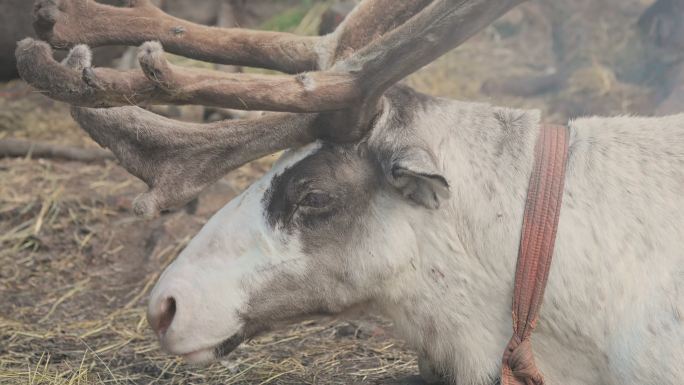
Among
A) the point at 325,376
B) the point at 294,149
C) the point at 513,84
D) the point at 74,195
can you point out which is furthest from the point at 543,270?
the point at 513,84

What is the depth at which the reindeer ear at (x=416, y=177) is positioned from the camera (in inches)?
104

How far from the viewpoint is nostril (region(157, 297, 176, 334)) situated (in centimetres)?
273

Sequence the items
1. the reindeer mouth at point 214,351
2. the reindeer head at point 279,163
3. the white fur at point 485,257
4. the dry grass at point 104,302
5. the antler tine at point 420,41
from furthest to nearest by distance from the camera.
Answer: the dry grass at point 104,302, the reindeer mouth at point 214,351, the white fur at point 485,257, the reindeer head at point 279,163, the antler tine at point 420,41

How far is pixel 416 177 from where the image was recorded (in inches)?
107

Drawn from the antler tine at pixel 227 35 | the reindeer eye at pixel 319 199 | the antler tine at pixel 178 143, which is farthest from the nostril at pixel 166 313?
the antler tine at pixel 227 35

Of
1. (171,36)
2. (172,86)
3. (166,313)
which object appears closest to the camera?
(172,86)

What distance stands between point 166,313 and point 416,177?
0.85m

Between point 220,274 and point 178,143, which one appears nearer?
point 220,274

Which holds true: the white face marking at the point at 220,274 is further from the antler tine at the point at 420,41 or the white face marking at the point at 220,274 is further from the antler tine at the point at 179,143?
the antler tine at the point at 420,41

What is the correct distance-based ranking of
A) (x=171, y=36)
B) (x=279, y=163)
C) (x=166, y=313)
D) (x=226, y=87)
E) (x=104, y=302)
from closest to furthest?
(x=226, y=87)
(x=166, y=313)
(x=279, y=163)
(x=171, y=36)
(x=104, y=302)

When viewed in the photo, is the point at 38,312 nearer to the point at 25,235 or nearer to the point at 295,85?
the point at 25,235

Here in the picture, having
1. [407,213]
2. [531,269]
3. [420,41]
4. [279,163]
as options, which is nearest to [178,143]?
[279,163]

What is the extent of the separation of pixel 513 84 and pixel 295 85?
21.5ft

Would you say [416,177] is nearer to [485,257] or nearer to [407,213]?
[407,213]
